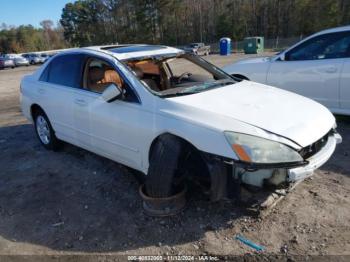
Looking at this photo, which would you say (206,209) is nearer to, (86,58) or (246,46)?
(86,58)

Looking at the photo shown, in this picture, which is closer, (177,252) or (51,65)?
(177,252)

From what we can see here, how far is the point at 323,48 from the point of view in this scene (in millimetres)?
5895

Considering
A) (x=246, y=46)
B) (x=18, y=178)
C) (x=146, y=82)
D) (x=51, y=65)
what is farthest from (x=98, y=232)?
(x=246, y=46)

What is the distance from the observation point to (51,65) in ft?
17.2

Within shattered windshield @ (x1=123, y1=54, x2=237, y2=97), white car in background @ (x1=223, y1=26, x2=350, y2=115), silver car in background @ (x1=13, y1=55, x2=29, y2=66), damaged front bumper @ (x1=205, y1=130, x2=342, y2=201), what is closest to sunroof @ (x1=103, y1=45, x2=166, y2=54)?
shattered windshield @ (x1=123, y1=54, x2=237, y2=97)

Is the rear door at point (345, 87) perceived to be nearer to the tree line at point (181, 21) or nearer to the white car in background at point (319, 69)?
the white car in background at point (319, 69)

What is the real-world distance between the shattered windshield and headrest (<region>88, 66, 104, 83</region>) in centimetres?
60

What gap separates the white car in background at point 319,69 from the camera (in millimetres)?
5625

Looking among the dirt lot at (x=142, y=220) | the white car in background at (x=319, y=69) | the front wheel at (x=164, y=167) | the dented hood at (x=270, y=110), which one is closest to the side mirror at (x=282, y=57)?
the white car in background at (x=319, y=69)

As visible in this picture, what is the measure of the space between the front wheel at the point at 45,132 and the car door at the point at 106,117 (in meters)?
0.97

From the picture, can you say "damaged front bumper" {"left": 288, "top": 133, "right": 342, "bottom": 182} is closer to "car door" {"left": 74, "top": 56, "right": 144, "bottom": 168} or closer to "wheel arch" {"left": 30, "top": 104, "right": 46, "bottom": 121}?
"car door" {"left": 74, "top": 56, "right": 144, "bottom": 168}

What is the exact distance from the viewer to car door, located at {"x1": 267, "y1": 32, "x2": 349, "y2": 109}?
224 inches

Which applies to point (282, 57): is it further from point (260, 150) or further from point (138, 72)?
point (260, 150)

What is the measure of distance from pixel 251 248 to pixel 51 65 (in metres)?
3.90
